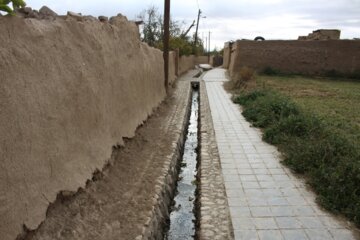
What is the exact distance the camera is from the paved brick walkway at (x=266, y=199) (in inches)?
173

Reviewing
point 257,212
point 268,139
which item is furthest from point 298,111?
point 257,212

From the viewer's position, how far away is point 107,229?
4.13 m

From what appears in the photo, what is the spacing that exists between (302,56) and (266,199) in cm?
2143

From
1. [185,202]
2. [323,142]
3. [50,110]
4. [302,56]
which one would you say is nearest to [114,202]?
[50,110]

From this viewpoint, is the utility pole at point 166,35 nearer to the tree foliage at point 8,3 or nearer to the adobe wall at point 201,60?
the tree foliage at point 8,3

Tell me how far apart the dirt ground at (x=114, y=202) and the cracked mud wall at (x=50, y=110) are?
17 centimetres

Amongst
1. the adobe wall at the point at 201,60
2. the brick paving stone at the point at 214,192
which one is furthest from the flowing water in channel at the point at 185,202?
the adobe wall at the point at 201,60

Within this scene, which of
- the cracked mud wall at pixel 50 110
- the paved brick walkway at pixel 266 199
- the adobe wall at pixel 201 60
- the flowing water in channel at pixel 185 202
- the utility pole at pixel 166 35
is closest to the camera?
the cracked mud wall at pixel 50 110

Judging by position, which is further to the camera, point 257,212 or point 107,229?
point 257,212

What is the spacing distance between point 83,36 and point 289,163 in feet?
13.4

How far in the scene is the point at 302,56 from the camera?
81.7 feet

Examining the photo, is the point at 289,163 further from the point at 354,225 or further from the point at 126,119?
the point at 126,119

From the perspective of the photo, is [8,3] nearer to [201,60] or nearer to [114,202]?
→ [114,202]

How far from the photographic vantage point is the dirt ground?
389 cm
